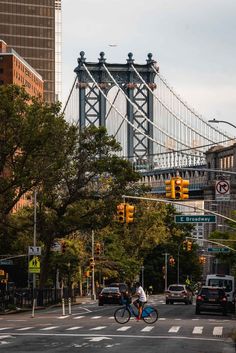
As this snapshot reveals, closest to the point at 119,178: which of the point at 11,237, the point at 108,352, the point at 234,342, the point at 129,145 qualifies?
the point at 11,237

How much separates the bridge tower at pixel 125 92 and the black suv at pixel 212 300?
94663mm

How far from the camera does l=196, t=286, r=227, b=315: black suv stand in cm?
5450

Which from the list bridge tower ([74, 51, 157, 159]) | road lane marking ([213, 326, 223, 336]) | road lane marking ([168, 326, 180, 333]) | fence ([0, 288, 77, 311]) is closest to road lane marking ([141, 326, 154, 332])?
road lane marking ([168, 326, 180, 333])

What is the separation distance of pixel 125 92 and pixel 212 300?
106119 mm

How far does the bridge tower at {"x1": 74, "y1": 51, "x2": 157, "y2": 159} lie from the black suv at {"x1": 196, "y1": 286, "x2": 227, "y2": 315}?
94.7 metres

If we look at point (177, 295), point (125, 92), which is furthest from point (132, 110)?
point (177, 295)

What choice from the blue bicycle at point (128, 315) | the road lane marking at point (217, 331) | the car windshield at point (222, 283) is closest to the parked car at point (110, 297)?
the car windshield at point (222, 283)

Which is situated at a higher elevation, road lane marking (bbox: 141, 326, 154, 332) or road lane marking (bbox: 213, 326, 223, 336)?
road lane marking (bbox: 141, 326, 154, 332)

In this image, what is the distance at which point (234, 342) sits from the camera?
28922 mm

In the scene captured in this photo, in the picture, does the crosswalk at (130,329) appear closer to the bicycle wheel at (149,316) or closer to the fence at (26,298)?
the bicycle wheel at (149,316)

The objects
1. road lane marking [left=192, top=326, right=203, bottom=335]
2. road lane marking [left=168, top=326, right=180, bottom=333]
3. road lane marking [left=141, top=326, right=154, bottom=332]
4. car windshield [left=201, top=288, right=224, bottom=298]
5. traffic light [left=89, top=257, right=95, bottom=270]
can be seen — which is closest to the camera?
road lane marking [left=192, top=326, right=203, bottom=335]

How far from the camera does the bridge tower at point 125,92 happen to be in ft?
500

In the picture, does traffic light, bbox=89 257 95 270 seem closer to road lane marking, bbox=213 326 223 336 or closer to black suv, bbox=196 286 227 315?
black suv, bbox=196 286 227 315

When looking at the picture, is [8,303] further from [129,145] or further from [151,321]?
[129,145]
